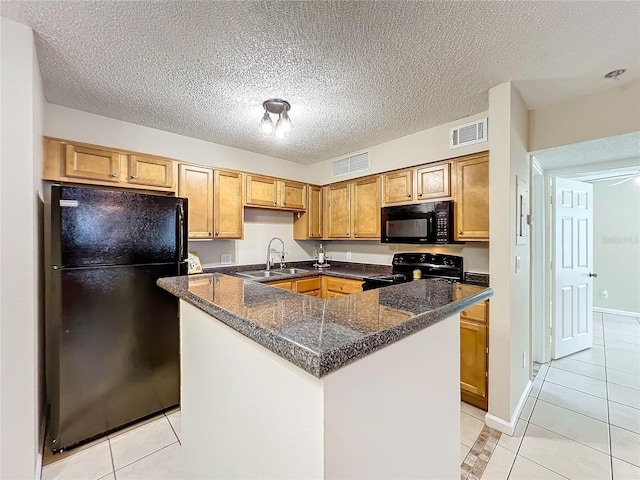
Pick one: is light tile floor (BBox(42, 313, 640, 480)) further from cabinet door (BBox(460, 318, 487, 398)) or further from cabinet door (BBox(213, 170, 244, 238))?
cabinet door (BBox(213, 170, 244, 238))

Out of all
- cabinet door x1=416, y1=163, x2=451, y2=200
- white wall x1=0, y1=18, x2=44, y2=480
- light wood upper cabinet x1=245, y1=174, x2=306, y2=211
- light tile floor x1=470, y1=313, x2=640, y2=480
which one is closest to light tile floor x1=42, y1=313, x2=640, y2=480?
light tile floor x1=470, y1=313, x2=640, y2=480

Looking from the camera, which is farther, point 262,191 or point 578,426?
point 262,191

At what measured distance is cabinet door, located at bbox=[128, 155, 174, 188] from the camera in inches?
99.0

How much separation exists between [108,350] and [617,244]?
6963 mm

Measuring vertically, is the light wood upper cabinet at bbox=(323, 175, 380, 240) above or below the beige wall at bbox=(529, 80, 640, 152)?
below

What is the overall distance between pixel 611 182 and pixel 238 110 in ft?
19.5

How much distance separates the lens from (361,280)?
3.19 m

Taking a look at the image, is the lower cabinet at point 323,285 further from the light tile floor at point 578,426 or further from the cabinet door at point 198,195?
the light tile floor at point 578,426

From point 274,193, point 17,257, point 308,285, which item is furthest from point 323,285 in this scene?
point 17,257

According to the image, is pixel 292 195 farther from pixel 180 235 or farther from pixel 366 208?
pixel 180 235

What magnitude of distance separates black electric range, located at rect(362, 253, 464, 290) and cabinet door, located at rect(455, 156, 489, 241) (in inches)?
14.9

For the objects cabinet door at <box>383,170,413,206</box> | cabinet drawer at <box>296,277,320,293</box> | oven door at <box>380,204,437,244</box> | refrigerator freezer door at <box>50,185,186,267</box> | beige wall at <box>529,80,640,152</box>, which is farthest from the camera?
cabinet drawer at <box>296,277,320,293</box>

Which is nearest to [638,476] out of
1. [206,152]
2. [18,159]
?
[18,159]

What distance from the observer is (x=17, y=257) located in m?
1.45
